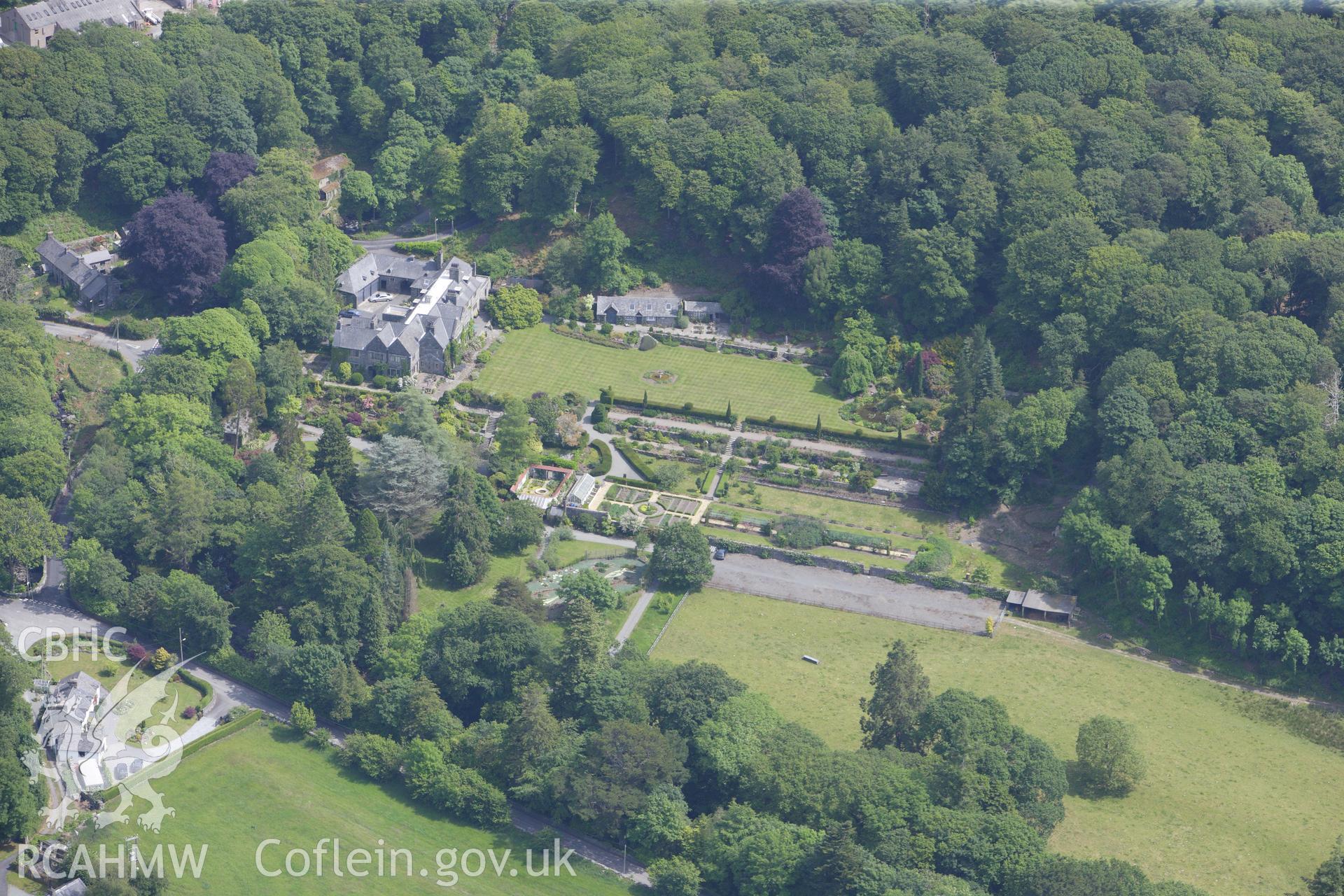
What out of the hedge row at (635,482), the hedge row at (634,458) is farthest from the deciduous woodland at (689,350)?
the hedge row at (635,482)

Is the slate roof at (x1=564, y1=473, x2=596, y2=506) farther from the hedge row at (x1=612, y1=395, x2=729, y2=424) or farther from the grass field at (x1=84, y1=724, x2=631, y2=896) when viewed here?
the grass field at (x1=84, y1=724, x2=631, y2=896)

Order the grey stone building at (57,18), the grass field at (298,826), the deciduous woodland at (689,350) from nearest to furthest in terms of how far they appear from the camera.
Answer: the grass field at (298,826) < the deciduous woodland at (689,350) < the grey stone building at (57,18)

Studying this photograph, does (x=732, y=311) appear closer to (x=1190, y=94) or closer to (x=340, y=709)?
(x=1190, y=94)

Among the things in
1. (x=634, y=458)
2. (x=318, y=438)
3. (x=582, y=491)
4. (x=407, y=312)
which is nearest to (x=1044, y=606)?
(x=634, y=458)

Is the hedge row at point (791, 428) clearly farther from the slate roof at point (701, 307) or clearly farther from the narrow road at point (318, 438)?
the narrow road at point (318, 438)

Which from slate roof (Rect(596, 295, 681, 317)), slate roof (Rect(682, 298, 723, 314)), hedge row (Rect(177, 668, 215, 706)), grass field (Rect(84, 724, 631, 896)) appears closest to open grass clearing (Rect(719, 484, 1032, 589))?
slate roof (Rect(682, 298, 723, 314))

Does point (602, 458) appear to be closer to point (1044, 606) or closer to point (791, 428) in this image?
point (791, 428)
